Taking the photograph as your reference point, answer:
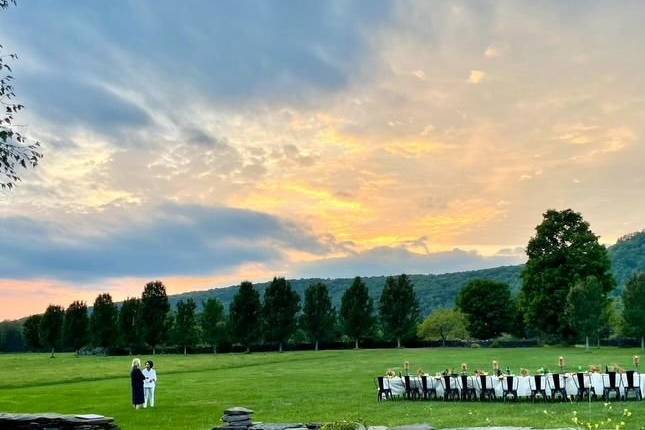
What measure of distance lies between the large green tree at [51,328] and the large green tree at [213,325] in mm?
32453

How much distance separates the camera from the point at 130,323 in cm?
11306

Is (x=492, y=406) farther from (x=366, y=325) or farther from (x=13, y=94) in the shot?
(x=366, y=325)

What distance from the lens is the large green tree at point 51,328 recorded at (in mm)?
124312

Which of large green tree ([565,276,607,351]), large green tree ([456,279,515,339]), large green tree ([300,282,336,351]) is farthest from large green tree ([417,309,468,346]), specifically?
large green tree ([565,276,607,351])

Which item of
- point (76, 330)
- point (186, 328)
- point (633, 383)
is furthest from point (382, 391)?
point (76, 330)

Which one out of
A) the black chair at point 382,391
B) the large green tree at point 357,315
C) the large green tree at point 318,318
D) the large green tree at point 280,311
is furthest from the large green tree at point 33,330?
the black chair at point 382,391

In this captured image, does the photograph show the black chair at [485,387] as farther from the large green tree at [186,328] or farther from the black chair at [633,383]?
the large green tree at [186,328]

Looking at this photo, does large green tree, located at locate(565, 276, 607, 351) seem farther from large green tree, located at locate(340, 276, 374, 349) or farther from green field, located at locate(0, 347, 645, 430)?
large green tree, located at locate(340, 276, 374, 349)

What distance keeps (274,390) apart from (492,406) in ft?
41.9

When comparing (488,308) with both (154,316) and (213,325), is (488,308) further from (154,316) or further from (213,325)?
(154,316)

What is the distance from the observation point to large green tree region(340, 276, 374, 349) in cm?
10162

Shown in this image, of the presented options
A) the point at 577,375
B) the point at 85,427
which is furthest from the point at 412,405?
the point at 85,427

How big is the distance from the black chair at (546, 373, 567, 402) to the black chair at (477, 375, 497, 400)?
2.18m

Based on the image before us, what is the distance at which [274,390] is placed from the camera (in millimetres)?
34219
